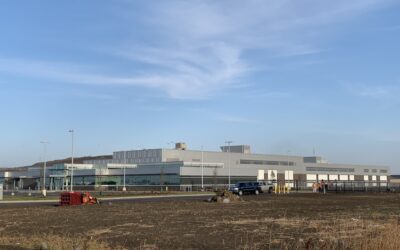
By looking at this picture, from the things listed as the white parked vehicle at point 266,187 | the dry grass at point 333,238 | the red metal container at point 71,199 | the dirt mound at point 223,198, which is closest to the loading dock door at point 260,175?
the white parked vehicle at point 266,187

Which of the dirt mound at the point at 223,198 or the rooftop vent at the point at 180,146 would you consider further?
the rooftop vent at the point at 180,146

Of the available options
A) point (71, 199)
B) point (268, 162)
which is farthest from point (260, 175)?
point (71, 199)

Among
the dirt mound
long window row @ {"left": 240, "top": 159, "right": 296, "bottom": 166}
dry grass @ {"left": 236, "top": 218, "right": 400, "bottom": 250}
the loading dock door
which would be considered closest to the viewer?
dry grass @ {"left": 236, "top": 218, "right": 400, "bottom": 250}

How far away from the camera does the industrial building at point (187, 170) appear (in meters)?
132

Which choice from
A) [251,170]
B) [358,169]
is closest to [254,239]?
[251,170]

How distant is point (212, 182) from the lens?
13450cm

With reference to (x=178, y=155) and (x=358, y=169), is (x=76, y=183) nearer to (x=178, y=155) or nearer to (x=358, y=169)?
(x=178, y=155)

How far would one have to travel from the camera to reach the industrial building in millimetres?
132500

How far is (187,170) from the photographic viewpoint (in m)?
130

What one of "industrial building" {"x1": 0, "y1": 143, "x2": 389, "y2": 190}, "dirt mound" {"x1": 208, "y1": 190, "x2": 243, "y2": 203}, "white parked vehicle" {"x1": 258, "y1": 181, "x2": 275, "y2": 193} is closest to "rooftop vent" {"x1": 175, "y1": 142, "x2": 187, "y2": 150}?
"industrial building" {"x1": 0, "y1": 143, "x2": 389, "y2": 190}

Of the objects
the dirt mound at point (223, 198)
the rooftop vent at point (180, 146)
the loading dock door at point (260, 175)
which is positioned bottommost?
the dirt mound at point (223, 198)

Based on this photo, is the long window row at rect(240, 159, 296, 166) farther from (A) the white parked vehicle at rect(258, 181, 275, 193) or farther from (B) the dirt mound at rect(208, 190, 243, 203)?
(B) the dirt mound at rect(208, 190, 243, 203)

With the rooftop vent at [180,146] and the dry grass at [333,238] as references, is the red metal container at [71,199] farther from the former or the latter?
the rooftop vent at [180,146]

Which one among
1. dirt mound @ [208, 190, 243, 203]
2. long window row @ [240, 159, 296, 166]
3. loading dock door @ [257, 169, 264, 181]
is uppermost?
long window row @ [240, 159, 296, 166]
